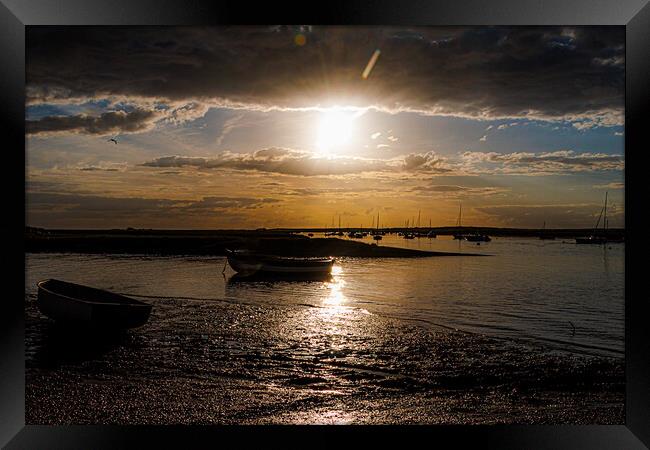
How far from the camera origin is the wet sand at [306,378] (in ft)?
18.5

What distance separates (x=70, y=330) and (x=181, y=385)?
12.4ft

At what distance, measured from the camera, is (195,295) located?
51.2 ft

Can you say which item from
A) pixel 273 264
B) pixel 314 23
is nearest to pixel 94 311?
pixel 314 23

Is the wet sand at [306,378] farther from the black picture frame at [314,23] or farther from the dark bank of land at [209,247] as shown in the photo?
the dark bank of land at [209,247]

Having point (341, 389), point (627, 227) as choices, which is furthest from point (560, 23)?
point (341, 389)

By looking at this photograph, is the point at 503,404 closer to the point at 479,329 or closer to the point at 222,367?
the point at 222,367

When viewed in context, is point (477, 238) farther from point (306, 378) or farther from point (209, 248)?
point (306, 378)

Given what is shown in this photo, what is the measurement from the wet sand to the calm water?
5.05 ft

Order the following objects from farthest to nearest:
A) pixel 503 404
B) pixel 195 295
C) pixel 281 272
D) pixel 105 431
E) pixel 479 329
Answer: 1. pixel 281 272
2. pixel 195 295
3. pixel 479 329
4. pixel 503 404
5. pixel 105 431

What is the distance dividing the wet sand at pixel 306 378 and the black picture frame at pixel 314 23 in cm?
A: 186

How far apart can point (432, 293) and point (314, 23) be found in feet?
47.8

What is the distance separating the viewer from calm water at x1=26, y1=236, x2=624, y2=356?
1160 cm

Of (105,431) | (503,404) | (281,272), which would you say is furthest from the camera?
(281,272)

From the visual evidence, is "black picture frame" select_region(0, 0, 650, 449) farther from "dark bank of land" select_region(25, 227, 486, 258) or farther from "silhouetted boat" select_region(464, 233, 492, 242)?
"silhouetted boat" select_region(464, 233, 492, 242)
